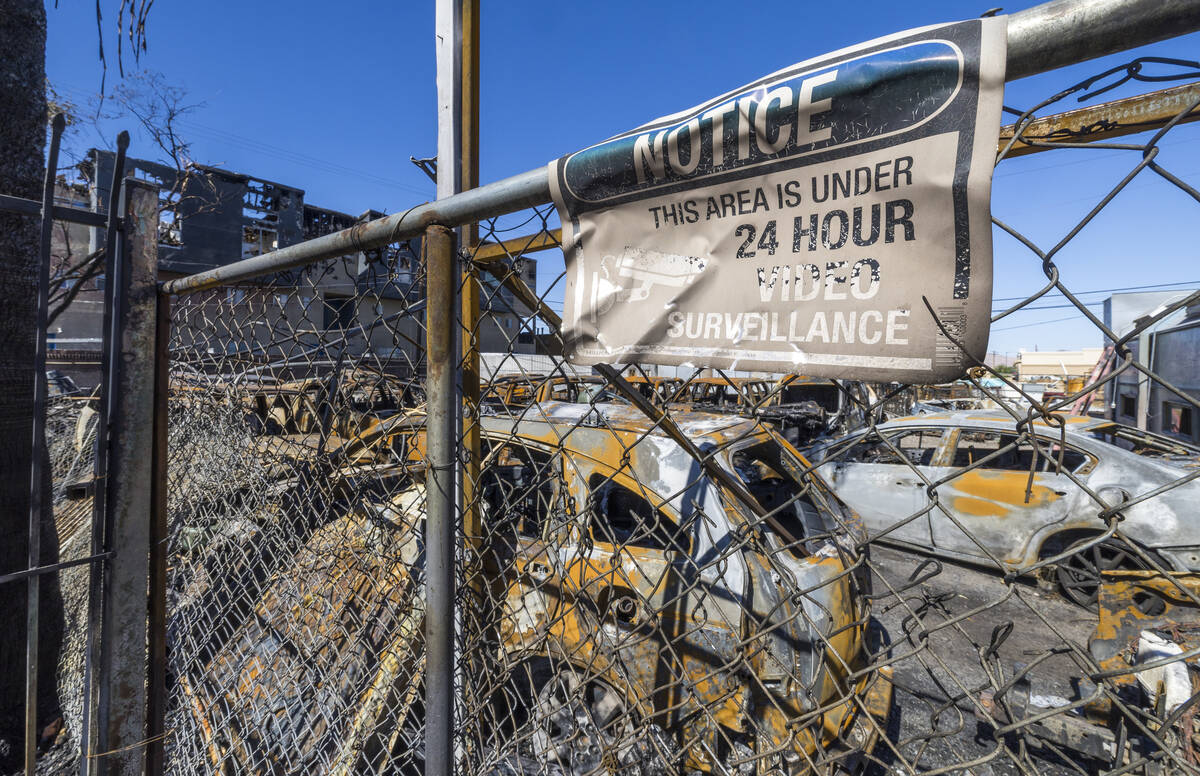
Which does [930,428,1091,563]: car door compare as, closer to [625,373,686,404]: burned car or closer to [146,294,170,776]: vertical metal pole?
[625,373,686,404]: burned car

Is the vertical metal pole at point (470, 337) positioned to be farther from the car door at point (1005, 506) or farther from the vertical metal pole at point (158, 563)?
the car door at point (1005, 506)

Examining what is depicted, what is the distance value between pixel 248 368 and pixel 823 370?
7.90 feet

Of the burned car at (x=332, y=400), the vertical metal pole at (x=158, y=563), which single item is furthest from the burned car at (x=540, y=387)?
the vertical metal pole at (x=158, y=563)

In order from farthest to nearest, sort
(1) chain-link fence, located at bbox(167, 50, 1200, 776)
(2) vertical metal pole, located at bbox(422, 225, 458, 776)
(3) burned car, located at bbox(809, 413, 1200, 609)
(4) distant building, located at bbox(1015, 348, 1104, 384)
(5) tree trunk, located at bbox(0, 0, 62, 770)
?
(4) distant building, located at bbox(1015, 348, 1104, 384) → (3) burned car, located at bbox(809, 413, 1200, 609) → (5) tree trunk, located at bbox(0, 0, 62, 770) → (2) vertical metal pole, located at bbox(422, 225, 458, 776) → (1) chain-link fence, located at bbox(167, 50, 1200, 776)

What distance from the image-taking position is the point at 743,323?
81 cm

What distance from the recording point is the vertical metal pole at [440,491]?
3.77 ft

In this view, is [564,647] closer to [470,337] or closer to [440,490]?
[440,490]

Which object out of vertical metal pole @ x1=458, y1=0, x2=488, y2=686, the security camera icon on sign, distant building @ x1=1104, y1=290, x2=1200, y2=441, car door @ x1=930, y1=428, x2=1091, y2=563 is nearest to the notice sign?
the security camera icon on sign

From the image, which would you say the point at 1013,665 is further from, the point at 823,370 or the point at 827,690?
the point at 823,370

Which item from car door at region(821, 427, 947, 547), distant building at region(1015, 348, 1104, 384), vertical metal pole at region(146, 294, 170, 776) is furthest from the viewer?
distant building at region(1015, 348, 1104, 384)

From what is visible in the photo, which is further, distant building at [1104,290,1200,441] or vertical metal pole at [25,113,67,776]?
distant building at [1104,290,1200,441]

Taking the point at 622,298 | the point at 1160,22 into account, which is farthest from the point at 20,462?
the point at 1160,22

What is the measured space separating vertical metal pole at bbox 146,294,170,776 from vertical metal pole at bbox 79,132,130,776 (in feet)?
0.41

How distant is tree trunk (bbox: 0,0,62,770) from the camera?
2570 millimetres
